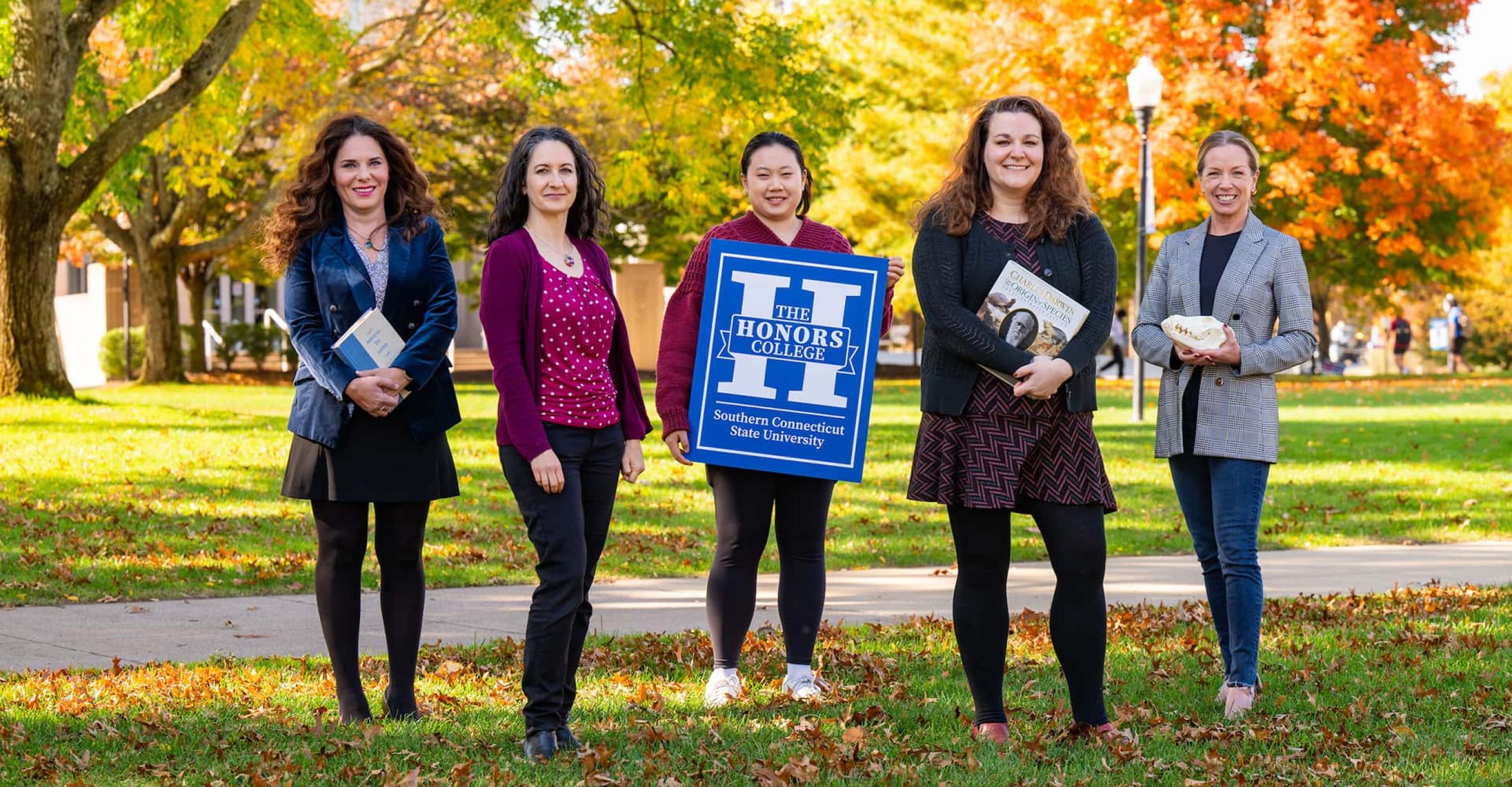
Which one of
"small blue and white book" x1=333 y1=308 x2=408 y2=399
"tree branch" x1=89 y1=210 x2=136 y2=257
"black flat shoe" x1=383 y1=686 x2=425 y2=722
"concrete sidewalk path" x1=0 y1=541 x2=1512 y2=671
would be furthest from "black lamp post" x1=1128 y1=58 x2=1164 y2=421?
"tree branch" x1=89 y1=210 x2=136 y2=257

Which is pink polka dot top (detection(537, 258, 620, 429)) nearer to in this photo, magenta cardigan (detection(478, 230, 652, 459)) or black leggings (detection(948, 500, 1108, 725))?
magenta cardigan (detection(478, 230, 652, 459))

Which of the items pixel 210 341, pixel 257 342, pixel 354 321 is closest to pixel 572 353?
pixel 354 321

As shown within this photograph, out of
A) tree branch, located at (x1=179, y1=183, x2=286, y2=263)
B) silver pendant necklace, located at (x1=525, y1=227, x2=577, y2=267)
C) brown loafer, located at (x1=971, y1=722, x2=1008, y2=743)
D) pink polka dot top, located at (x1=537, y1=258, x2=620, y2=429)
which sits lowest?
brown loafer, located at (x1=971, y1=722, x2=1008, y2=743)

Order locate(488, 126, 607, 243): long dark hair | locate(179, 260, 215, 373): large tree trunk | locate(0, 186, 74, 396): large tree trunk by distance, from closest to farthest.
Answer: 1. locate(488, 126, 607, 243): long dark hair
2. locate(0, 186, 74, 396): large tree trunk
3. locate(179, 260, 215, 373): large tree trunk

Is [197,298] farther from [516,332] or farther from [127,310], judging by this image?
[516,332]

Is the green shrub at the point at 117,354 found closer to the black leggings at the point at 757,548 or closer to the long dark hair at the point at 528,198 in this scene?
the black leggings at the point at 757,548

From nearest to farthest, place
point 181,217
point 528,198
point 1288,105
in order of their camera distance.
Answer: point 528,198 < point 181,217 < point 1288,105

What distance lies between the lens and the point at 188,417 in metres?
18.8

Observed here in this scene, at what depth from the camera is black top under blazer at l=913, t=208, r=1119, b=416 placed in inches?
199

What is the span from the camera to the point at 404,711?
5.62m

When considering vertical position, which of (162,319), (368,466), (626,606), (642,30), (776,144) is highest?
(642,30)

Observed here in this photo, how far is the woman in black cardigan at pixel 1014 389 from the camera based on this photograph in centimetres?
505

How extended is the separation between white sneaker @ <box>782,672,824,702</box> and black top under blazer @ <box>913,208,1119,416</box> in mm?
1368

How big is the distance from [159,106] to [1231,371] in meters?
15.5
